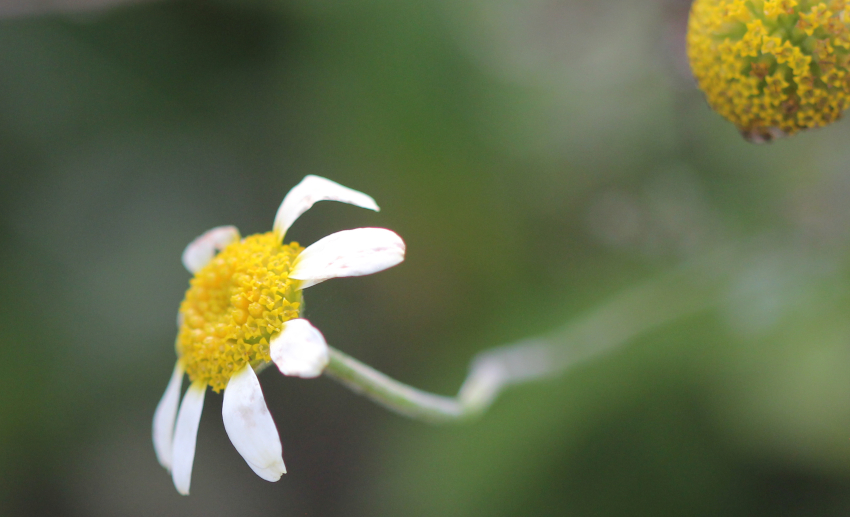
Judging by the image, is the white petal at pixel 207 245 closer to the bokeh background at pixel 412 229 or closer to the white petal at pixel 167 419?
the white petal at pixel 167 419

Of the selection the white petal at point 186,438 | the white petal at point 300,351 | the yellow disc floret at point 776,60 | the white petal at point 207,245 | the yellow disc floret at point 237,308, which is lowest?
the white petal at point 186,438

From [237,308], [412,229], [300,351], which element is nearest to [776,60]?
[300,351]

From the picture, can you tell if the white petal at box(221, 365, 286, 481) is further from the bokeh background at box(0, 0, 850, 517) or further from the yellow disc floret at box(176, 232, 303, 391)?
the bokeh background at box(0, 0, 850, 517)

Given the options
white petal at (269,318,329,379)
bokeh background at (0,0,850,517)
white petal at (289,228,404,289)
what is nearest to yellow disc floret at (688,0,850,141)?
white petal at (289,228,404,289)

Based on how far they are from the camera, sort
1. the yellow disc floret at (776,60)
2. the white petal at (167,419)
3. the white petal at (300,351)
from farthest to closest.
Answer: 1. the white petal at (167,419)
2. the yellow disc floret at (776,60)
3. the white petal at (300,351)

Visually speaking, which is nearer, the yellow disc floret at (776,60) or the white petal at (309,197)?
the yellow disc floret at (776,60)

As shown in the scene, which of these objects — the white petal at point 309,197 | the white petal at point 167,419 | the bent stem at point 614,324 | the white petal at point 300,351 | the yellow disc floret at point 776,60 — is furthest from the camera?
the bent stem at point 614,324

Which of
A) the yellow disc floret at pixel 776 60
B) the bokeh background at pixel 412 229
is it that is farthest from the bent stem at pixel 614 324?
the yellow disc floret at pixel 776 60

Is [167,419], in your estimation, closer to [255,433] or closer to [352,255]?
[255,433]
